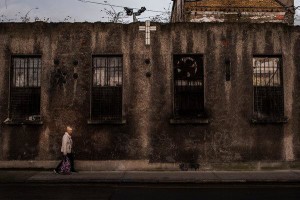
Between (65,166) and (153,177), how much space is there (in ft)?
10.3

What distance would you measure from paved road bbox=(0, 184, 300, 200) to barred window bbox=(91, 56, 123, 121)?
3.71 meters

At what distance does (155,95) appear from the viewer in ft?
55.0

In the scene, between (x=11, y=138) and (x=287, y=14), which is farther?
(x=287, y=14)

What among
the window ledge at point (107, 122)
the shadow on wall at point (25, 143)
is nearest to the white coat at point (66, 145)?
the window ledge at point (107, 122)

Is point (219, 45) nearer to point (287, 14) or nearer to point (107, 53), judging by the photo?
point (107, 53)

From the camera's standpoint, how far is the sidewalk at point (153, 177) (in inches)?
557

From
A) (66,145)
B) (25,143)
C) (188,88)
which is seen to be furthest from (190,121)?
(25,143)

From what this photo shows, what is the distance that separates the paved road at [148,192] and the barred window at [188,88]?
377 centimetres

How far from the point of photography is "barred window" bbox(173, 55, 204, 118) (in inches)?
659

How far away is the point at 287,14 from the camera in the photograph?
99.1 ft

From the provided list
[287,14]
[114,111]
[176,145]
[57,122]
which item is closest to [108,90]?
[114,111]

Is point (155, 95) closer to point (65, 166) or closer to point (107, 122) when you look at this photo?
point (107, 122)

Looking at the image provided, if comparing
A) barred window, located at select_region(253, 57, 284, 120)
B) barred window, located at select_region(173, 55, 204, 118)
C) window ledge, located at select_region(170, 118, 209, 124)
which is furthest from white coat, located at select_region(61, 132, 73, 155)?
barred window, located at select_region(253, 57, 284, 120)

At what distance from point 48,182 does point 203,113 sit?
→ 243 inches
